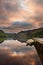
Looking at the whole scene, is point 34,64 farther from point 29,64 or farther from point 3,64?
point 3,64

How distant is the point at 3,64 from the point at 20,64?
3.01 feet

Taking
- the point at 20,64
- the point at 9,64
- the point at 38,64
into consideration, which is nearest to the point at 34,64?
the point at 38,64

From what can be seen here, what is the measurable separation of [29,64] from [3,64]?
4.60ft

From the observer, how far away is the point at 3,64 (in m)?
7.24

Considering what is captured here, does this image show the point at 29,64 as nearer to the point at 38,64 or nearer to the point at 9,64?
the point at 38,64

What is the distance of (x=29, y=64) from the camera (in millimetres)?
7133

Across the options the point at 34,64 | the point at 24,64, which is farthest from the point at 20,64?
the point at 34,64

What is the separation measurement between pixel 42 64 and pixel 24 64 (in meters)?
0.95

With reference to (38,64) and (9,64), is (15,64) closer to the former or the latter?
Answer: (9,64)

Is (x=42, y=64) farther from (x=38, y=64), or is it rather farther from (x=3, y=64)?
(x=3, y=64)

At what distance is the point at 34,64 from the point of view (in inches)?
279

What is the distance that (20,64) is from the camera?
721 cm

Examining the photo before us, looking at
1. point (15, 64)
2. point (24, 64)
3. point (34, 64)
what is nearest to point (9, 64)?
point (15, 64)

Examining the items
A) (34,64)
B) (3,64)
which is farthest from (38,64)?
(3,64)
